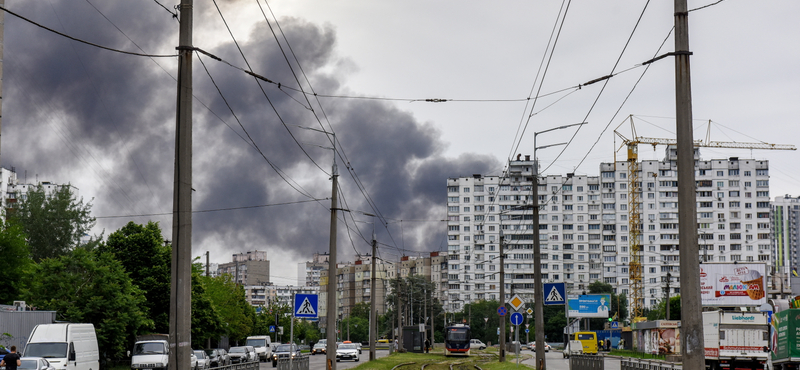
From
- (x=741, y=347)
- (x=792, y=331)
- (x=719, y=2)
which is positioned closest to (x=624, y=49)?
(x=719, y=2)

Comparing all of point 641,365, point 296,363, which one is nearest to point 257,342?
point 296,363

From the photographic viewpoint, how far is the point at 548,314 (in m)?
146

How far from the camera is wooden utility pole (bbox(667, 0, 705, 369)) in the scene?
12.2 meters

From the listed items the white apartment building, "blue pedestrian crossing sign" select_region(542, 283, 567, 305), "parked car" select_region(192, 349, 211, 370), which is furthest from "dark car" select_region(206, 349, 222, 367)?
the white apartment building

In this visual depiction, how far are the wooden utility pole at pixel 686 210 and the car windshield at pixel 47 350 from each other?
78.2 ft

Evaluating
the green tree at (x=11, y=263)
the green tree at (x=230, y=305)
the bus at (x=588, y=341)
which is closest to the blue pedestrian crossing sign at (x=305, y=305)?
the green tree at (x=11, y=263)

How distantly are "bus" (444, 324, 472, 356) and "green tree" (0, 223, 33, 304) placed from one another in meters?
37.4

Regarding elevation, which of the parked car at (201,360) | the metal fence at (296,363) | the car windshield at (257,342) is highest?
the metal fence at (296,363)

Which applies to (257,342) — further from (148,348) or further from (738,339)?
(738,339)

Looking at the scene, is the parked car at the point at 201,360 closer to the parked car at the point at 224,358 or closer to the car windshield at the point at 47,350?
the parked car at the point at 224,358

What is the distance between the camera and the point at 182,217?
1288 cm

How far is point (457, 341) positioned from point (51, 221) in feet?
130

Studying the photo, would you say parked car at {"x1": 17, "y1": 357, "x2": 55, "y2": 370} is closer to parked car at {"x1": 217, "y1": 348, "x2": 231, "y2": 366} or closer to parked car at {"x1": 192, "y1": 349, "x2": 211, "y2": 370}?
parked car at {"x1": 192, "y1": 349, "x2": 211, "y2": 370}

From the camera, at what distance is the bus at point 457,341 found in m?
75.8
